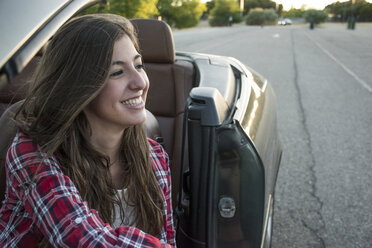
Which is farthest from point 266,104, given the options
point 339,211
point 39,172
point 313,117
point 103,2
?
point 313,117

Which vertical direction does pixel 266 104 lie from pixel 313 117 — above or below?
above

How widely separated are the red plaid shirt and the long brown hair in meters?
0.06

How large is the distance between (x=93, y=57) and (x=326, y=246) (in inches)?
79.7

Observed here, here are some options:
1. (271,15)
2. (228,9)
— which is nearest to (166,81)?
(271,15)

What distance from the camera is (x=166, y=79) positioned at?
2.59m

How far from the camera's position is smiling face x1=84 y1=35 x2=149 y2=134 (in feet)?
4.12

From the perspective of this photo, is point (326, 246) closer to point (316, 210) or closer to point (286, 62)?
point (316, 210)

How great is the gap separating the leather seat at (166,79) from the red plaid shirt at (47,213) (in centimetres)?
123

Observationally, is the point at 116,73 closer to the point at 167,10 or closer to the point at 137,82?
the point at 137,82

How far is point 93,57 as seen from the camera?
1.20 m

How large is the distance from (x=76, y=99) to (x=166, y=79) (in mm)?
1435

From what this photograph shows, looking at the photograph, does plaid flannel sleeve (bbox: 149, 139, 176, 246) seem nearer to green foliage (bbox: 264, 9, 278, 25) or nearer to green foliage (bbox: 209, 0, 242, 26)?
green foliage (bbox: 264, 9, 278, 25)

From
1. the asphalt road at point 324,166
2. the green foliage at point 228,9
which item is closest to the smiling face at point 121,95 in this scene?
the asphalt road at point 324,166

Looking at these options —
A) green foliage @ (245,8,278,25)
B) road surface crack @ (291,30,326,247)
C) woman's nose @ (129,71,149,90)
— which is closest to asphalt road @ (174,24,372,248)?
road surface crack @ (291,30,326,247)
